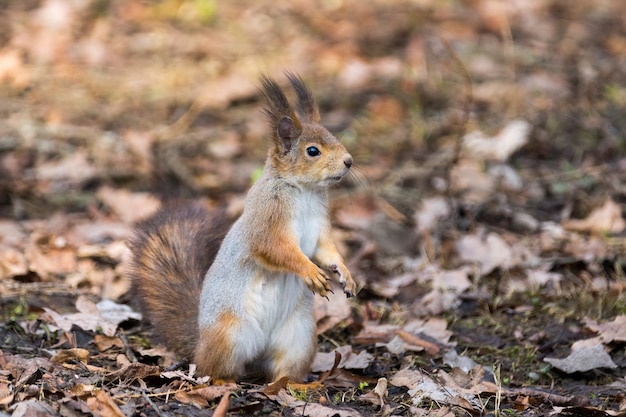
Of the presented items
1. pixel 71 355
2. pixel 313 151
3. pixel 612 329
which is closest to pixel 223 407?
pixel 71 355

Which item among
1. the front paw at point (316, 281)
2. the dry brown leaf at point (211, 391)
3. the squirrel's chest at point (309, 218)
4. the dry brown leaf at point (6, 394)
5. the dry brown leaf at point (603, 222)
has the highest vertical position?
the squirrel's chest at point (309, 218)

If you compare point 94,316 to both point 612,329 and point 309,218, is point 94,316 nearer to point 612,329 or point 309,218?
point 309,218

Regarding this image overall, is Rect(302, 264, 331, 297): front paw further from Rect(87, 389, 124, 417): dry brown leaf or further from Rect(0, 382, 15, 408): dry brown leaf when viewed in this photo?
Rect(0, 382, 15, 408): dry brown leaf

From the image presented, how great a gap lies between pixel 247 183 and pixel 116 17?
129 inches

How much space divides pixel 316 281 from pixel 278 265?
0.15m

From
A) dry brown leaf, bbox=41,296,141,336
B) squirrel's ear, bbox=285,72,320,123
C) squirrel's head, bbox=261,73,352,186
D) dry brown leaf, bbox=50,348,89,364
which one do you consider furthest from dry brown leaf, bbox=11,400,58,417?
→ squirrel's ear, bbox=285,72,320,123

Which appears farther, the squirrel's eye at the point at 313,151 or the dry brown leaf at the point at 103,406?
the squirrel's eye at the point at 313,151

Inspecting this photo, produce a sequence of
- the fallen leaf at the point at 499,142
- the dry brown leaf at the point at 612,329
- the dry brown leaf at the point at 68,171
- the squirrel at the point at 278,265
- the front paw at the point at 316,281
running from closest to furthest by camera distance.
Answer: the front paw at the point at 316,281 < the squirrel at the point at 278,265 < the dry brown leaf at the point at 612,329 < the dry brown leaf at the point at 68,171 < the fallen leaf at the point at 499,142

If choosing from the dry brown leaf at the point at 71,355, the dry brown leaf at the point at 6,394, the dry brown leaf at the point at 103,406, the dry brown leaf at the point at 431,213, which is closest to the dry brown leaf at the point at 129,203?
the dry brown leaf at the point at 431,213

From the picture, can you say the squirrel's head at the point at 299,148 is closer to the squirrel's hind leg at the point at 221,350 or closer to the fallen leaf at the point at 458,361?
the squirrel's hind leg at the point at 221,350

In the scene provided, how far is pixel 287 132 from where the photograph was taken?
312cm

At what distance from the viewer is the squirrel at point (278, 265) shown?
3.04 m

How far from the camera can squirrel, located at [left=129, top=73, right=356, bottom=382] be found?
3039 mm

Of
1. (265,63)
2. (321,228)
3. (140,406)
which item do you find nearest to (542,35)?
(265,63)
